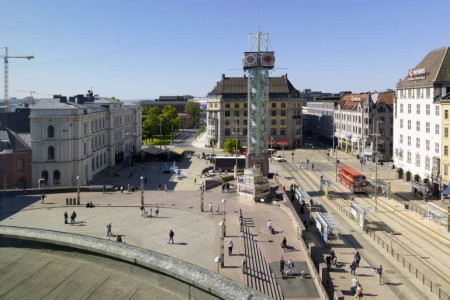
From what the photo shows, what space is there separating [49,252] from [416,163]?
66467mm

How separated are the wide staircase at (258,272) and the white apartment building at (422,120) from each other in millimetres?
33002

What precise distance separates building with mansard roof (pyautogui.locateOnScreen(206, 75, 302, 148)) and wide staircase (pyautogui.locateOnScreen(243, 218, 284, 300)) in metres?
84.9

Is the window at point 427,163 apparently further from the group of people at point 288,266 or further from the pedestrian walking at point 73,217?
the pedestrian walking at point 73,217

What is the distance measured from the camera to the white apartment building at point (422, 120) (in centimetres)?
5938

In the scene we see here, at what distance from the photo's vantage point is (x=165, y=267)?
6727 mm

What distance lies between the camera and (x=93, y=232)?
37.6 m

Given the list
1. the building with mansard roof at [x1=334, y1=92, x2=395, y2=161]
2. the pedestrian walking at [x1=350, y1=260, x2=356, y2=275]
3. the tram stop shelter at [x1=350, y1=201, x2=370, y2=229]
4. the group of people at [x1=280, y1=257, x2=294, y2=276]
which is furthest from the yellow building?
the group of people at [x1=280, y1=257, x2=294, y2=276]

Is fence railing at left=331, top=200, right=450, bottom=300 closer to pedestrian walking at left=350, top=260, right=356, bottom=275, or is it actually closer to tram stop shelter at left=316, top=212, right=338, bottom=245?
tram stop shelter at left=316, top=212, right=338, bottom=245

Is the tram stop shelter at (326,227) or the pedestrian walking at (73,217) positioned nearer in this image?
the tram stop shelter at (326,227)

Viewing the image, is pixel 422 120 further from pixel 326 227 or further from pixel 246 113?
pixel 246 113

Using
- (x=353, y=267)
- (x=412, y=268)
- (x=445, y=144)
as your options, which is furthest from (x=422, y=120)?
(x=353, y=267)

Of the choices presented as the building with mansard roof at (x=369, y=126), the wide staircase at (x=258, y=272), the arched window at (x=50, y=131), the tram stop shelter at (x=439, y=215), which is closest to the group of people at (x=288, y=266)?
the wide staircase at (x=258, y=272)

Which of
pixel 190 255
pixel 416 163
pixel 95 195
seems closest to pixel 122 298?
pixel 190 255

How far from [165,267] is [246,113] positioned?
113 meters
